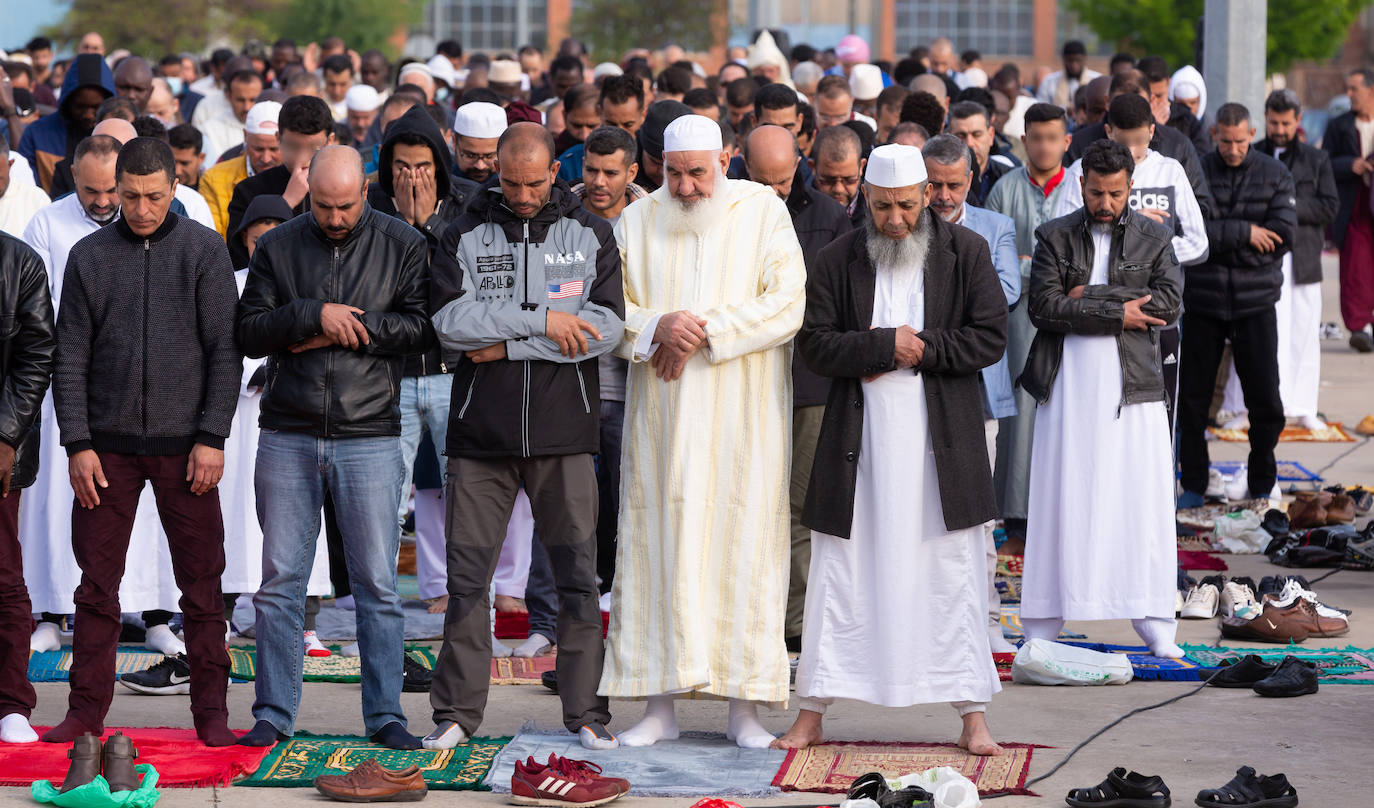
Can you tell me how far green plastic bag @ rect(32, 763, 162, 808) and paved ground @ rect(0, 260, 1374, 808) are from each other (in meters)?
0.08

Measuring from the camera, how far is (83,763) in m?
6.11

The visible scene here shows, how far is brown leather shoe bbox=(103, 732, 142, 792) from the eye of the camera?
20.0 feet

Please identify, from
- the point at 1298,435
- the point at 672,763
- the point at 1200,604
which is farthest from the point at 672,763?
the point at 1298,435

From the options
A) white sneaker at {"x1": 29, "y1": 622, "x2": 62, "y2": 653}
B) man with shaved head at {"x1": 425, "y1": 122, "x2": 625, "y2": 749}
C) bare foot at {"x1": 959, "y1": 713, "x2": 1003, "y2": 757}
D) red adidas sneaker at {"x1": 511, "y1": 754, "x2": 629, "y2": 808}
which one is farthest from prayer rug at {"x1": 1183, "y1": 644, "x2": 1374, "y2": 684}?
white sneaker at {"x1": 29, "y1": 622, "x2": 62, "y2": 653}

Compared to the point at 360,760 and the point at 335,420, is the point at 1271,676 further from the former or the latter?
the point at 335,420

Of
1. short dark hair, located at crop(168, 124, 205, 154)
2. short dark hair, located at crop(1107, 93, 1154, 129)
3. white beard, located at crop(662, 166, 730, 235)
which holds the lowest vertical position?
white beard, located at crop(662, 166, 730, 235)

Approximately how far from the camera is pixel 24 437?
6691 mm

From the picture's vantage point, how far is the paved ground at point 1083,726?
20.4 feet

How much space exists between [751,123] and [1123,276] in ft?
11.2

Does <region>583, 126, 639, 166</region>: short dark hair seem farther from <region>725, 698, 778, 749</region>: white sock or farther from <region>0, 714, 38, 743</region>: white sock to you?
<region>0, 714, 38, 743</region>: white sock

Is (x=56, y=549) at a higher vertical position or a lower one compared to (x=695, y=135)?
lower

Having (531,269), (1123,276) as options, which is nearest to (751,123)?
(1123,276)

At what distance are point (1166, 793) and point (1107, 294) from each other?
99.5 inches

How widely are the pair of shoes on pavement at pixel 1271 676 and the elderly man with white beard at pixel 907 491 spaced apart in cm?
130
